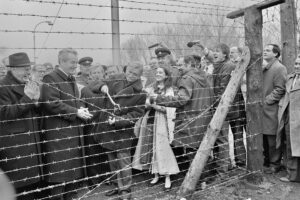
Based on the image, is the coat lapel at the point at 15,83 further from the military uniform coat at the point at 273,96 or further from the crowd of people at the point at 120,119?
the military uniform coat at the point at 273,96

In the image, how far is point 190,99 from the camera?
423 centimetres

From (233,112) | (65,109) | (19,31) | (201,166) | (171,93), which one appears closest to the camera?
(19,31)

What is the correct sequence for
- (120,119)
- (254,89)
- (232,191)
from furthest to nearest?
(254,89) < (232,191) < (120,119)

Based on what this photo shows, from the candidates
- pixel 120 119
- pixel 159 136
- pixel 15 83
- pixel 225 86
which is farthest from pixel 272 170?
pixel 15 83

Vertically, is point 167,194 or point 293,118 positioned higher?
point 293,118

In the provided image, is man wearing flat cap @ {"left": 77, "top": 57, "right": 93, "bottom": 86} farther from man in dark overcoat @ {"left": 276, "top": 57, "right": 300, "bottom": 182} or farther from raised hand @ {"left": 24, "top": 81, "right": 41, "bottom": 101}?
man in dark overcoat @ {"left": 276, "top": 57, "right": 300, "bottom": 182}

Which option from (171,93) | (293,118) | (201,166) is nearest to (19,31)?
(171,93)

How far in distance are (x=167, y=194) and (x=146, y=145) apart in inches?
28.6

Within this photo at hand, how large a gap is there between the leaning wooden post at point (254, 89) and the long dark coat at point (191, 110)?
1.99ft

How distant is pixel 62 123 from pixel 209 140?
170 centimetres

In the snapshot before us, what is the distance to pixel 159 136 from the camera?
14.6 feet

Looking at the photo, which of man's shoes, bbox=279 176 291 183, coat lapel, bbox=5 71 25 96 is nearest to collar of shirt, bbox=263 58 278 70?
man's shoes, bbox=279 176 291 183

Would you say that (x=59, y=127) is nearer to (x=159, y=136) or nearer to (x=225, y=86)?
(x=159, y=136)

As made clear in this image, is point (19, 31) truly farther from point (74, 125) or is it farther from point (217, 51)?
point (217, 51)
